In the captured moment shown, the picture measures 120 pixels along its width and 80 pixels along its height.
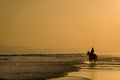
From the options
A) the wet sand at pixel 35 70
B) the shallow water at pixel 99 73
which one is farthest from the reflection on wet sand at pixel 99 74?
the wet sand at pixel 35 70

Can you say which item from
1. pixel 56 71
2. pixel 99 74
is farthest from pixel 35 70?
pixel 99 74

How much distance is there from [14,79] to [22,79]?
1.88 feet

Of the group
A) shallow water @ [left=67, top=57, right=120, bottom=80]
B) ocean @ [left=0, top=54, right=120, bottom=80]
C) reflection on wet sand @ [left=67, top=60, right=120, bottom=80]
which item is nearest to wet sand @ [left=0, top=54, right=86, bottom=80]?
ocean @ [left=0, top=54, right=120, bottom=80]

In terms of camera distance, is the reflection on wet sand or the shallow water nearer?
the reflection on wet sand

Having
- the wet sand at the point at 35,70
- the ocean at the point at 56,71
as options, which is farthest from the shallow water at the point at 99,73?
the wet sand at the point at 35,70

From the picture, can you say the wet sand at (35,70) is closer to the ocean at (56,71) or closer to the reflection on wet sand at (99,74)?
the ocean at (56,71)

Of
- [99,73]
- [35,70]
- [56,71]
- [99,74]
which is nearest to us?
[99,74]

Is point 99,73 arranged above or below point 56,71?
below

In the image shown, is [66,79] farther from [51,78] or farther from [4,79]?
[4,79]

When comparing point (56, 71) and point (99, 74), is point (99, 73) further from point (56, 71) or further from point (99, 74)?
point (56, 71)

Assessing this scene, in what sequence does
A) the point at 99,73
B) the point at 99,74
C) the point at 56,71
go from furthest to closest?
the point at 56,71 < the point at 99,73 < the point at 99,74

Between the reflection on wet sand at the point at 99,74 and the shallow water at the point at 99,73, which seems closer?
the reflection on wet sand at the point at 99,74

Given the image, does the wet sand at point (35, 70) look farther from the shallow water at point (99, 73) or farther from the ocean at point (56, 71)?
the shallow water at point (99, 73)

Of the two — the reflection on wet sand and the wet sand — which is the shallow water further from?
the wet sand
